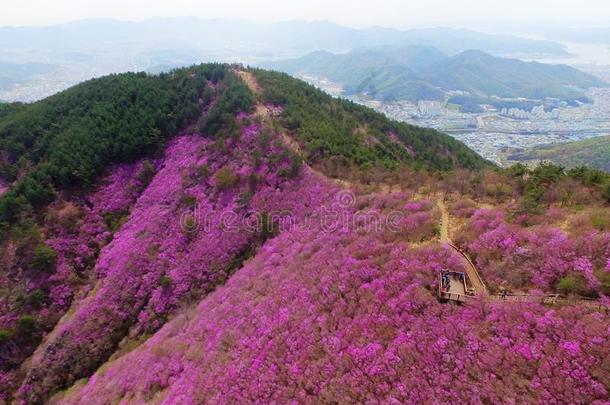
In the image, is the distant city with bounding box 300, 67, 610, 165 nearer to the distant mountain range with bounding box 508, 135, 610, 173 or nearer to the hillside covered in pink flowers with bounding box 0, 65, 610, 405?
the distant mountain range with bounding box 508, 135, 610, 173

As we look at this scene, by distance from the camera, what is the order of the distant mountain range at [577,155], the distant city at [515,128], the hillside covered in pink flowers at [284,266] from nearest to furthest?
the hillside covered in pink flowers at [284,266] < the distant mountain range at [577,155] < the distant city at [515,128]

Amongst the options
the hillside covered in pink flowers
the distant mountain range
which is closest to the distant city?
the distant mountain range

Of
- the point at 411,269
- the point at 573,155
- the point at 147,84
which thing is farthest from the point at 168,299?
the point at 573,155

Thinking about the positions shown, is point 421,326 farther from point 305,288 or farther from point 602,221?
point 602,221

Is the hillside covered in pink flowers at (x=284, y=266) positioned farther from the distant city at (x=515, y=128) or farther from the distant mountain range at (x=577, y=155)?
the distant city at (x=515, y=128)

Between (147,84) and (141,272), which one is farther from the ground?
(147,84)

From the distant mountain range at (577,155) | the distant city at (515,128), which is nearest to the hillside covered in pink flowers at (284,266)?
the distant mountain range at (577,155)
